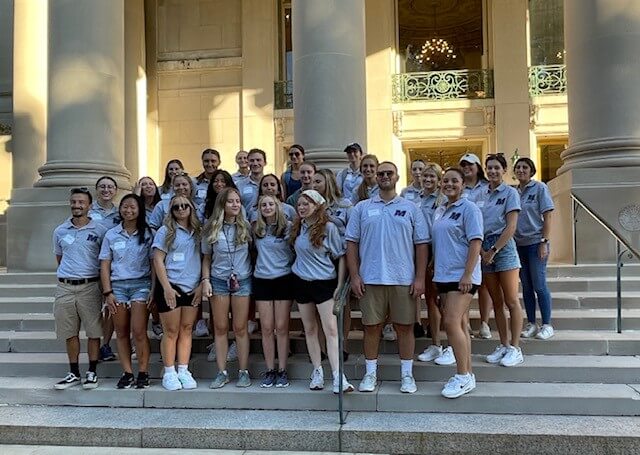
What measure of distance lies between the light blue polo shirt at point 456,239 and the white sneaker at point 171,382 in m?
2.56

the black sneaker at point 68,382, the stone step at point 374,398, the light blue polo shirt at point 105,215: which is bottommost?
the stone step at point 374,398

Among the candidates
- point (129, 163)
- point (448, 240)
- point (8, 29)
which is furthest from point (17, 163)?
point (448, 240)

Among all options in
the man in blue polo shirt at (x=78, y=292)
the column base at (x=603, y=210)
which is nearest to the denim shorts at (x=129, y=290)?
the man in blue polo shirt at (x=78, y=292)

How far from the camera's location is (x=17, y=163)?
14.4 m

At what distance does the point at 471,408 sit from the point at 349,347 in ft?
5.08

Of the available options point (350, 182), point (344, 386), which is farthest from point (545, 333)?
point (350, 182)

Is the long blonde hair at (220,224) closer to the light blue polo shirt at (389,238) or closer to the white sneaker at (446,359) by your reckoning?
the light blue polo shirt at (389,238)

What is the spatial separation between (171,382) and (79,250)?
157 cm

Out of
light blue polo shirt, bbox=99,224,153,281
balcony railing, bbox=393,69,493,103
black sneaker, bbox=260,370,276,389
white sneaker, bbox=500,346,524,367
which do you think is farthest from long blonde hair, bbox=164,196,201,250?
balcony railing, bbox=393,69,493,103

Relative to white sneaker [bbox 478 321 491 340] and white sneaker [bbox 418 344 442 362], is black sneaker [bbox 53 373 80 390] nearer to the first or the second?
white sneaker [bbox 418 344 442 362]

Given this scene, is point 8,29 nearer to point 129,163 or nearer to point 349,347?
point 129,163

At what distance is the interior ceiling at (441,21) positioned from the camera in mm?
17438

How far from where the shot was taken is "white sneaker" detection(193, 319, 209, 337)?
6.82m

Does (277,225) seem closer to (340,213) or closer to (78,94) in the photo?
(340,213)
